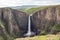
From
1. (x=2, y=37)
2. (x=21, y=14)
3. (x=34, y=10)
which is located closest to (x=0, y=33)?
(x=2, y=37)

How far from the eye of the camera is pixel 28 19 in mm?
3133

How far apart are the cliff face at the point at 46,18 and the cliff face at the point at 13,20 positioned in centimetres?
18

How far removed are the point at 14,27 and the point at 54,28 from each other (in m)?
0.72

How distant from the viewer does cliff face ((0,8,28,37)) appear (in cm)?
311

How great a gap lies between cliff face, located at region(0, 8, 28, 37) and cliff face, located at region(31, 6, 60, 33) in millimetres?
183

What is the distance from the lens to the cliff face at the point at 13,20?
3.11 m

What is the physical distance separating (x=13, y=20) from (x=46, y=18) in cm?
60

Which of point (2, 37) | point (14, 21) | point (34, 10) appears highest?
point (34, 10)

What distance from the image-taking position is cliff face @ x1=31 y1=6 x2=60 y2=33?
121 inches

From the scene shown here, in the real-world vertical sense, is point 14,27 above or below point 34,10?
below

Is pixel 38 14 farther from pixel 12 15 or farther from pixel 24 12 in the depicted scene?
pixel 12 15

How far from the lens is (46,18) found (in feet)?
10.2

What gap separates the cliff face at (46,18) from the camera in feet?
10.1

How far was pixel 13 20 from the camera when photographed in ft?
10.2
